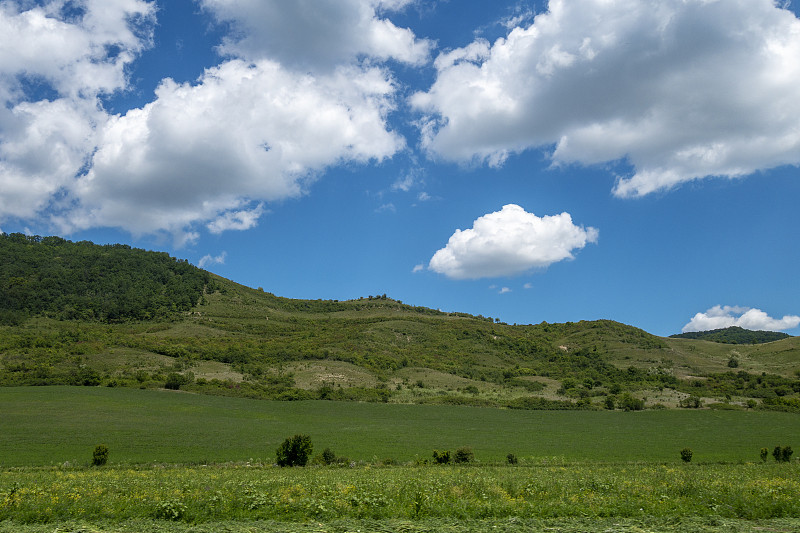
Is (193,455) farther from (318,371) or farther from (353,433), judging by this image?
(318,371)

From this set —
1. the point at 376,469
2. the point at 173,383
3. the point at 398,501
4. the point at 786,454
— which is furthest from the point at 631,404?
the point at 173,383

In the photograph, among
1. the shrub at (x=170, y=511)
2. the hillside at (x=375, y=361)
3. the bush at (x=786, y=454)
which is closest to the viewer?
the shrub at (x=170, y=511)

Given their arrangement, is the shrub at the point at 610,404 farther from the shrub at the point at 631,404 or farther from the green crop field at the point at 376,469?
the green crop field at the point at 376,469

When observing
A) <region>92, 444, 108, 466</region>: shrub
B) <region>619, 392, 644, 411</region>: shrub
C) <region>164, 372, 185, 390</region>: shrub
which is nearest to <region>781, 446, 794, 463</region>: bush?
<region>619, 392, 644, 411</region>: shrub

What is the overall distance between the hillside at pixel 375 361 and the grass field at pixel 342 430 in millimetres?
12813

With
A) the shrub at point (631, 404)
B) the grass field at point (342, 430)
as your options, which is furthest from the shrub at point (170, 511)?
the shrub at point (631, 404)

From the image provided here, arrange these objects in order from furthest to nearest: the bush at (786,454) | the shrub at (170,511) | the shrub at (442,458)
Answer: the bush at (786,454), the shrub at (442,458), the shrub at (170,511)

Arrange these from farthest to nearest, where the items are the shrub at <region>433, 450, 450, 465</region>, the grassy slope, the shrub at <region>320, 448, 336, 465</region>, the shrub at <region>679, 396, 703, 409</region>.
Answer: the grassy slope
the shrub at <region>679, 396, 703, 409</region>
the shrub at <region>320, 448, 336, 465</region>
the shrub at <region>433, 450, 450, 465</region>

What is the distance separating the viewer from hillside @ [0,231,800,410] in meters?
98.6

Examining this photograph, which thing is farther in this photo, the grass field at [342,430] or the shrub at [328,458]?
the grass field at [342,430]

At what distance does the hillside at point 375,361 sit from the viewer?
98.6m

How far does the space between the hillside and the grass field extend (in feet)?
42.0

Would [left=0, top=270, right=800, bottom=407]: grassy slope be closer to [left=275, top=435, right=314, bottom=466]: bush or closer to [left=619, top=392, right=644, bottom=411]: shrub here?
[left=619, top=392, right=644, bottom=411]: shrub

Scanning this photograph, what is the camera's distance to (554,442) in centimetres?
5762
